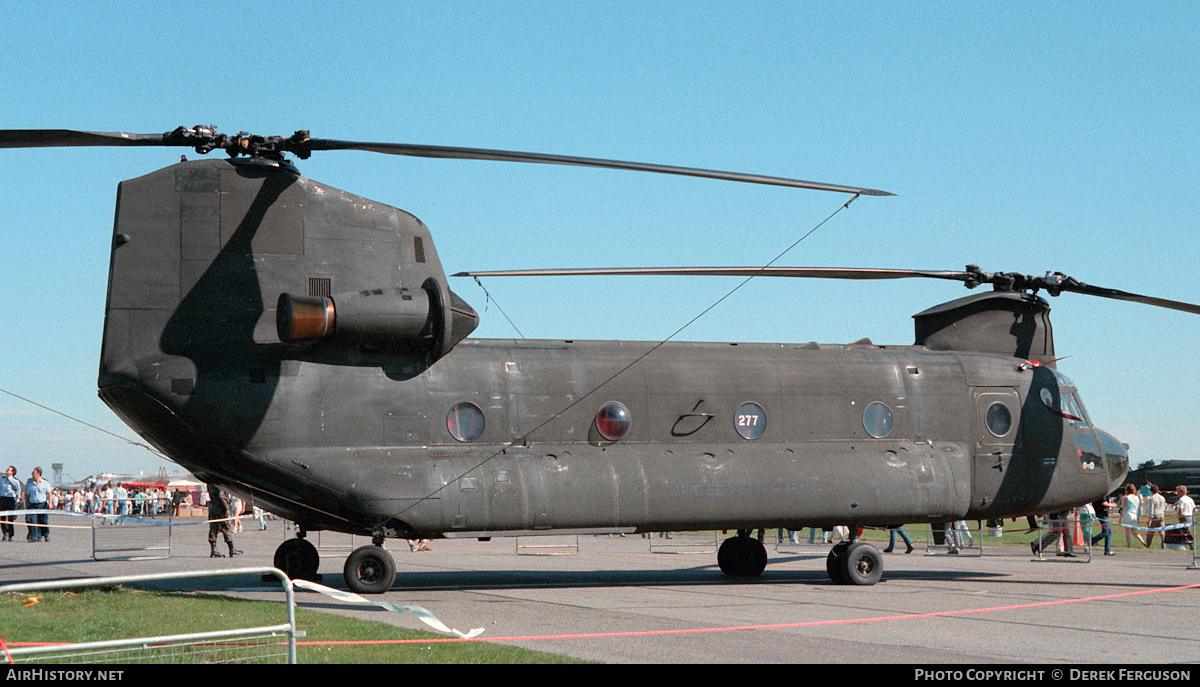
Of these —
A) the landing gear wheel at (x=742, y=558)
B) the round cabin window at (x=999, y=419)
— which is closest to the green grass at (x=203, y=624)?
the landing gear wheel at (x=742, y=558)

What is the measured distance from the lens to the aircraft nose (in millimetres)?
20672

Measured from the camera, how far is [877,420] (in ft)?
62.6

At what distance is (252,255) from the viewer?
15734mm

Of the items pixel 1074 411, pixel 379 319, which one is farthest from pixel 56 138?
pixel 1074 411

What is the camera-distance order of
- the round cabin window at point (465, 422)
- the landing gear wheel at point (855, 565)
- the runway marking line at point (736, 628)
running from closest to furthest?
the runway marking line at point (736, 628) < the round cabin window at point (465, 422) < the landing gear wheel at point (855, 565)

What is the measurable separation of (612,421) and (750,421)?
2507 mm

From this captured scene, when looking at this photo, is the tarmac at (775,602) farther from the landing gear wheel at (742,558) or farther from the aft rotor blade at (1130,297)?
the aft rotor blade at (1130,297)

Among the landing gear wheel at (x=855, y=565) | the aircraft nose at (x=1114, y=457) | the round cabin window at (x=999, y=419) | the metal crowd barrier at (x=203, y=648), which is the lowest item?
the landing gear wheel at (x=855, y=565)

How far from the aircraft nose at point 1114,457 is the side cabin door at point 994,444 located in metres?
2.20

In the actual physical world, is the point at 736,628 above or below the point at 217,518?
below

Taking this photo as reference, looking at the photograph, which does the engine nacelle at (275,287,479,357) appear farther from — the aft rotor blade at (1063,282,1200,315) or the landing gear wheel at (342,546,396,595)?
the aft rotor blade at (1063,282,1200,315)

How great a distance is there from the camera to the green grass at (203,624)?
9.95m

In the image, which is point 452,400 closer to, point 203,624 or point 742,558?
point 203,624
